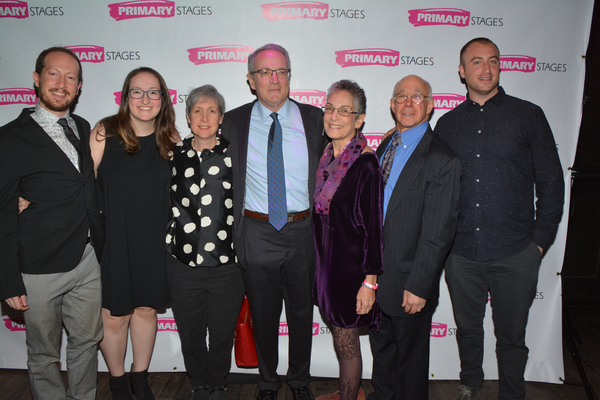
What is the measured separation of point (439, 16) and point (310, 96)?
3.74ft

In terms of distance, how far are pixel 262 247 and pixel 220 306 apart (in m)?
0.49

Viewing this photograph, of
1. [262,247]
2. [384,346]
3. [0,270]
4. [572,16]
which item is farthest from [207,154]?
[572,16]

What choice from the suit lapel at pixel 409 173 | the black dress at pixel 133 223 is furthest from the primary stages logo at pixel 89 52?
the suit lapel at pixel 409 173

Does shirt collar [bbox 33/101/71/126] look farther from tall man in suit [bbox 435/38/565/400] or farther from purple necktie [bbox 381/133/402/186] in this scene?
tall man in suit [bbox 435/38/565/400]

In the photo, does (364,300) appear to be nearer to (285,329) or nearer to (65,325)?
(285,329)

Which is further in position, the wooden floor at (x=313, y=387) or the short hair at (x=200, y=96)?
the wooden floor at (x=313, y=387)

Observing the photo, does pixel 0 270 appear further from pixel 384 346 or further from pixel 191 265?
pixel 384 346

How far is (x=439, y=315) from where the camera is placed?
297 cm

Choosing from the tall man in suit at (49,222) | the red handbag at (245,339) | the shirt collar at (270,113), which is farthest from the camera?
the red handbag at (245,339)

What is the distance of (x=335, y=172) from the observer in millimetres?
1976

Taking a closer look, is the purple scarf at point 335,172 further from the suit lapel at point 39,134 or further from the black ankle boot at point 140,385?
the black ankle boot at point 140,385

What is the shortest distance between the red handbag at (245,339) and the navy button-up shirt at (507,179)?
1593 mm

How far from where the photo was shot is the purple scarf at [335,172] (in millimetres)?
1938

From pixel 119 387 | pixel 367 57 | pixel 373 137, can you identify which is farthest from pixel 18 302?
pixel 367 57
